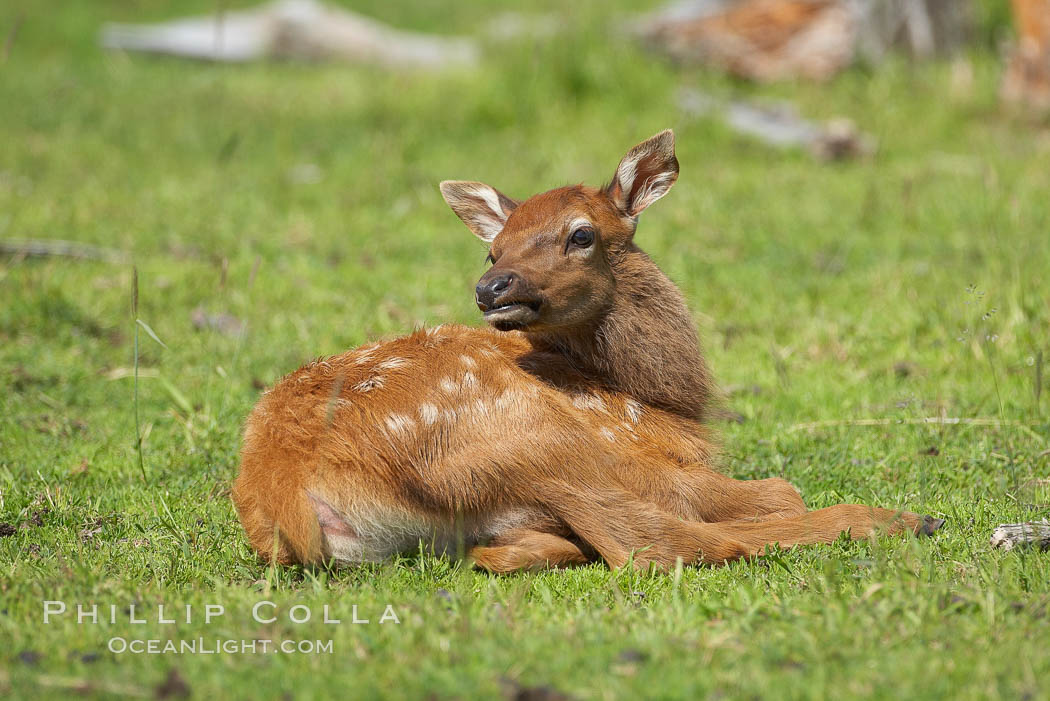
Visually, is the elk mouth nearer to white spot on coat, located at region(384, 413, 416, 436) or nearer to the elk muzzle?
the elk muzzle

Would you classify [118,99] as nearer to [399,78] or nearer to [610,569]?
[399,78]

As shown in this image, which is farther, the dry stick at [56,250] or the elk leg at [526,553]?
the dry stick at [56,250]

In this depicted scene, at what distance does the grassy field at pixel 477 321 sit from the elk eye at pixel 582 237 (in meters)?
1.21

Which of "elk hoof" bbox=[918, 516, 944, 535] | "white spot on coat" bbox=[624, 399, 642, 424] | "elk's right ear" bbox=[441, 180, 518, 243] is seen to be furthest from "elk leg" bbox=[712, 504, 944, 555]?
"elk's right ear" bbox=[441, 180, 518, 243]

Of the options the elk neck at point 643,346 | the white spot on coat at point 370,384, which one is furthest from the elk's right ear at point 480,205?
the white spot on coat at point 370,384

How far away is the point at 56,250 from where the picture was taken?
286 inches

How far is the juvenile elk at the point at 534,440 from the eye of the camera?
4.02m

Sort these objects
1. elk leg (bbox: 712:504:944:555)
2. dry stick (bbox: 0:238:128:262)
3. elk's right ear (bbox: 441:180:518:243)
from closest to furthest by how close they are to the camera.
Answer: elk leg (bbox: 712:504:944:555) < elk's right ear (bbox: 441:180:518:243) < dry stick (bbox: 0:238:128:262)

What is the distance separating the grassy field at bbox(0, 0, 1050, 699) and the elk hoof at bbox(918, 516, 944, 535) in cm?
6

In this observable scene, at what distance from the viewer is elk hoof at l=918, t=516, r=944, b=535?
13.8 feet

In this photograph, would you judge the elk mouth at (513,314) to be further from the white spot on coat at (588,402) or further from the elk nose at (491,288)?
the white spot on coat at (588,402)

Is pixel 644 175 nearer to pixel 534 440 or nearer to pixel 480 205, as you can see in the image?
pixel 480 205

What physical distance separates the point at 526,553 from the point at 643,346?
3.42 ft

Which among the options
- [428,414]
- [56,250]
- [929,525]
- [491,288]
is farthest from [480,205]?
[56,250]
